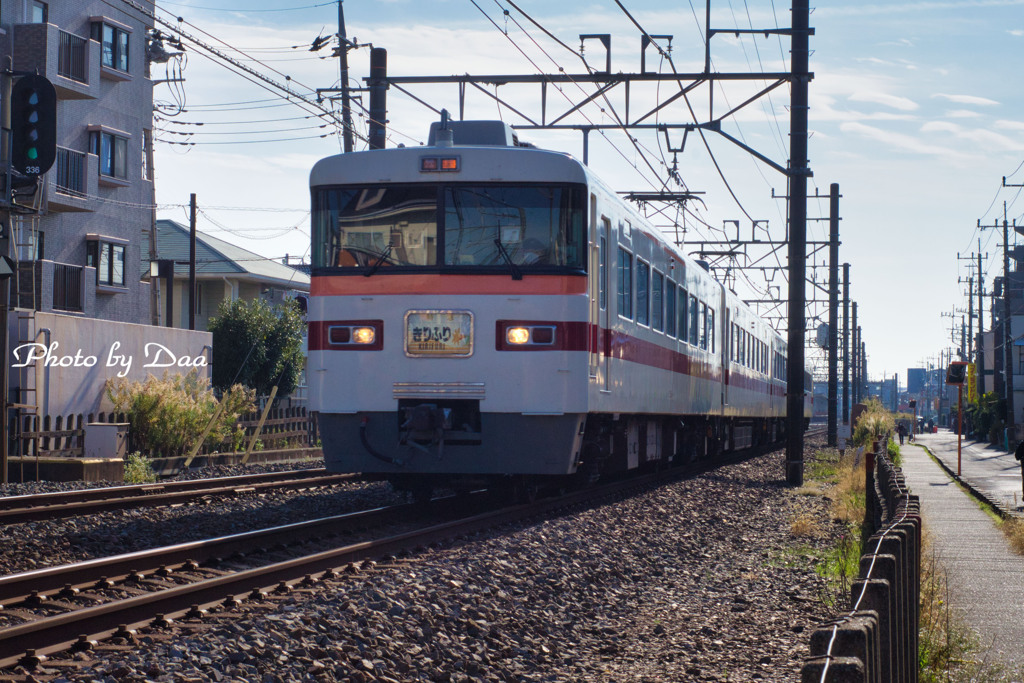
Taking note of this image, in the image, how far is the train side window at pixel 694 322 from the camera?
18619mm

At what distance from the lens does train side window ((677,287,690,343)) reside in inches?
689

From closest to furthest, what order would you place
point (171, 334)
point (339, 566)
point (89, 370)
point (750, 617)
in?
point (750, 617) → point (339, 566) → point (89, 370) → point (171, 334)

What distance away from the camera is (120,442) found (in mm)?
19250

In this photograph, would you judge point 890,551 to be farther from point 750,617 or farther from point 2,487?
point 2,487

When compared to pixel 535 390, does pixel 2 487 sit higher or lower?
lower

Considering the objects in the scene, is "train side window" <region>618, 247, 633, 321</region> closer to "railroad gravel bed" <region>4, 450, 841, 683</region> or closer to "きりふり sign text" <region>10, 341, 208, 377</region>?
"railroad gravel bed" <region>4, 450, 841, 683</region>

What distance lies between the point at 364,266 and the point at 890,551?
276 inches

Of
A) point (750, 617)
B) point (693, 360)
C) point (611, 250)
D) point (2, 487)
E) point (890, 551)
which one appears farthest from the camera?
point (693, 360)

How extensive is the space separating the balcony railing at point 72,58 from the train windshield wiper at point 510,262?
23119 mm

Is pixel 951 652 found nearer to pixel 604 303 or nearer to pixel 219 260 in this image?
pixel 604 303

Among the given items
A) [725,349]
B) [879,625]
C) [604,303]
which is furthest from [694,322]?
[879,625]

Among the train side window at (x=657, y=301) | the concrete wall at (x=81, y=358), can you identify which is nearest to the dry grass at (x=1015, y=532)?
the train side window at (x=657, y=301)

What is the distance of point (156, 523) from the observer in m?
10.9

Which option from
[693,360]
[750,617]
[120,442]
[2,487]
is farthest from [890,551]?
[120,442]
